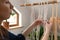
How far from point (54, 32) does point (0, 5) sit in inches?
13.2

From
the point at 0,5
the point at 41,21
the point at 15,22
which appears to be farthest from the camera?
the point at 15,22

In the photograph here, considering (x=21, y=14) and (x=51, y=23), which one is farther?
(x=21, y=14)

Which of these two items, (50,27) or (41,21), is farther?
(41,21)

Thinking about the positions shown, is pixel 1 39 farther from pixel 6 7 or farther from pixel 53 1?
pixel 53 1

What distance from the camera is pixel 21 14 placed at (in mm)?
2445

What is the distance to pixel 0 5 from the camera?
0.65 meters

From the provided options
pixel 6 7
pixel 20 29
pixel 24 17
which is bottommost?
pixel 20 29

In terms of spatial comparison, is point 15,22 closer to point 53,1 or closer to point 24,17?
point 24,17

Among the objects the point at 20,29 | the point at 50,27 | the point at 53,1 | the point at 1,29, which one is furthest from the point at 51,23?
the point at 20,29

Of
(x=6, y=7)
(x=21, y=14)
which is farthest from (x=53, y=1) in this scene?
(x=21, y=14)

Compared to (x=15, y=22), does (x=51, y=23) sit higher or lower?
higher

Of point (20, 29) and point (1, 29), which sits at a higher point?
point (1, 29)

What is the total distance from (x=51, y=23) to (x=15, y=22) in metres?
1.67

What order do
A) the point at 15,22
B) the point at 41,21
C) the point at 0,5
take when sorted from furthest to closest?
the point at 15,22 < the point at 41,21 < the point at 0,5
